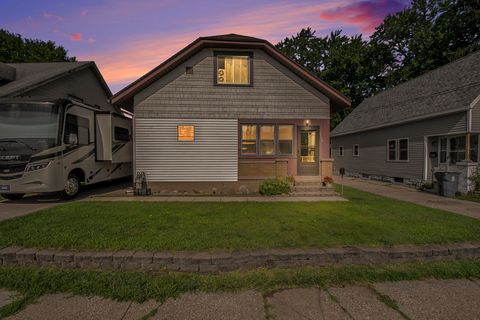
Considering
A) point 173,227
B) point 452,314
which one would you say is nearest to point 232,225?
point 173,227

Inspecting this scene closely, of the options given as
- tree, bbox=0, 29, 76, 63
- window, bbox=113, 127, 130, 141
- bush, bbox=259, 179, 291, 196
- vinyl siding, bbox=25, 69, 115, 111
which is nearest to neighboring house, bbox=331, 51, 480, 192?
bush, bbox=259, 179, 291, 196

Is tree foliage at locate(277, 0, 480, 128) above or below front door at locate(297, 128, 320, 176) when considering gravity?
above

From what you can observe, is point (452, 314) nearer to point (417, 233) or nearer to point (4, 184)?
point (417, 233)

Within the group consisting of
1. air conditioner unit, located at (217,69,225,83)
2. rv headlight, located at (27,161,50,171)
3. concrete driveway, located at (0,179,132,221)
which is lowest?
concrete driveway, located at (0,179,132,221)

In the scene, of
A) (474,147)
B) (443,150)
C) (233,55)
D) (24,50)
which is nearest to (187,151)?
(233,55)

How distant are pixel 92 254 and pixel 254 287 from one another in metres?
2.69

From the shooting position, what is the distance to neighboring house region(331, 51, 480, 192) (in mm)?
10797

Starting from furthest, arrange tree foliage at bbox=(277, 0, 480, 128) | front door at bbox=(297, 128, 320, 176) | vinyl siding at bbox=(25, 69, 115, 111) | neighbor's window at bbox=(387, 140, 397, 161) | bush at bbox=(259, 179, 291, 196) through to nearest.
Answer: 1. tree foliage at bbox=(277, 0, 480, 128)
2. neighbor's window at bbox=(387, 140, 397, 161)
3. vinyl siding at bbox=(25, 69, 115, 111)
4. front door at bbox=(297, 128, 320, 176)
5. bush at bbox=(259, 179, 291, 196)

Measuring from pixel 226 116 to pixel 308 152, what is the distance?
4.12 meters

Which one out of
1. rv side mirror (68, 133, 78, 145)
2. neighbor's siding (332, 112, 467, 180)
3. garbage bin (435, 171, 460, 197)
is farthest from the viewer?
neighbor's siding (332, 112, 467, 180)

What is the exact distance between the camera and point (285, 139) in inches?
434

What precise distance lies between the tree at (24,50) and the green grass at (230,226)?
34.1 meters

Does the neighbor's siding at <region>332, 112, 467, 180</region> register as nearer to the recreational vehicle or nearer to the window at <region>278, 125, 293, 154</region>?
the window at <region>278, 125, 293, 154</region>

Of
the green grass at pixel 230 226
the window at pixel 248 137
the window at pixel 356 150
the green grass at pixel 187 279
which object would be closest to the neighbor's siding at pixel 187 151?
the window at pixel 248 137
